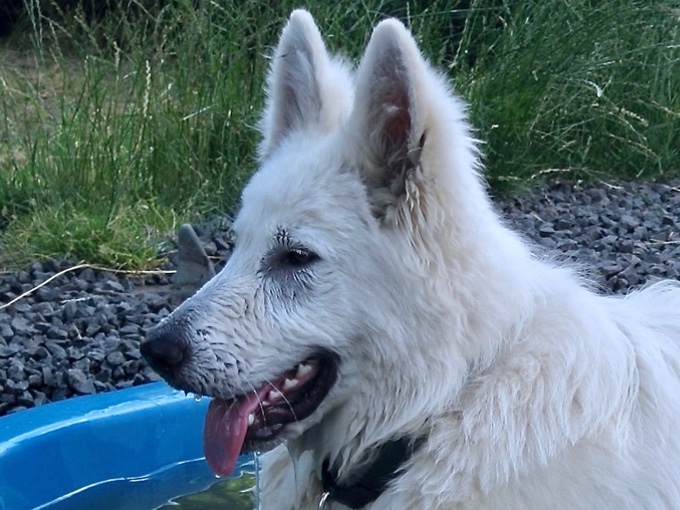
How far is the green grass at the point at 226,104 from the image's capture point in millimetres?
6297

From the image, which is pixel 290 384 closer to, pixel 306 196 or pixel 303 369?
pixel 303 369

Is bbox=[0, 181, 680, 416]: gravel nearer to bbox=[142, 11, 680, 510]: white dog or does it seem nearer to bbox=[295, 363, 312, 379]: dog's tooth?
bbox=[142, 11, 680, 510]: white dog

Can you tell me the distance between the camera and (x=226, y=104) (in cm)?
680

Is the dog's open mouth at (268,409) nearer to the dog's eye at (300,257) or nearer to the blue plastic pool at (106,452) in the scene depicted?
the dog's eye at (300,257)

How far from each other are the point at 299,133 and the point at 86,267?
10.0ft

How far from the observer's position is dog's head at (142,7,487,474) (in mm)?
2479

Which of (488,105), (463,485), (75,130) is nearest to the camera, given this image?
(463,485)

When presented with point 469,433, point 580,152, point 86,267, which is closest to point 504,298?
point 469,433

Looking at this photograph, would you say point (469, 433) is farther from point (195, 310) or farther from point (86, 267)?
point (86, 267)

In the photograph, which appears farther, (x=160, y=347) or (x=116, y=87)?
(x=116, y=87)

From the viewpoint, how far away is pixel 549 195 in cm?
746

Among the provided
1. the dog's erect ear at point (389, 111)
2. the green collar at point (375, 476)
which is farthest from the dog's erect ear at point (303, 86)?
the green collar at point (375, 476)

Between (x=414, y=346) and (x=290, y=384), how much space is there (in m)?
0.32

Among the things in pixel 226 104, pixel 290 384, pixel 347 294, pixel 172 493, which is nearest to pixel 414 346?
pixel 347 294
